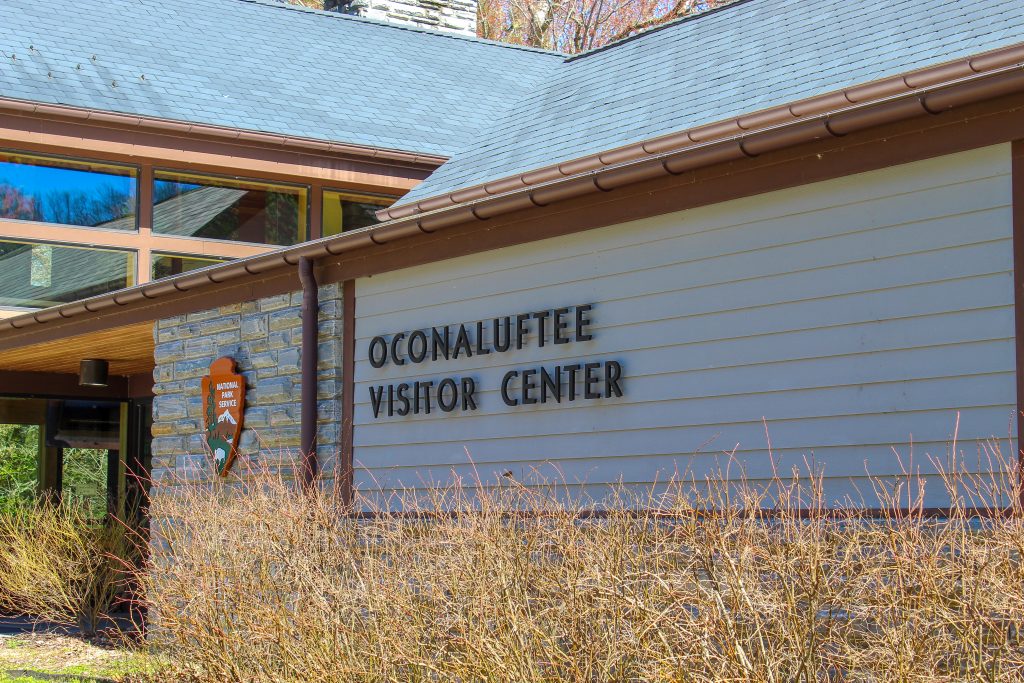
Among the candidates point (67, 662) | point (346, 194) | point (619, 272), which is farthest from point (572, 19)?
point (619, 272)

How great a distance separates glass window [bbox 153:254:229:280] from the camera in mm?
14672

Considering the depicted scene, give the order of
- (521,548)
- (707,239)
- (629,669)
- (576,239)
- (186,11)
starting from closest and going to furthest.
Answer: (629,669)
(521,548)
(707,239)
(576,239)
(186,11)

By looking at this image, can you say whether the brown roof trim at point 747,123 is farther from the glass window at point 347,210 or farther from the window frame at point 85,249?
the window frame at point 85,249

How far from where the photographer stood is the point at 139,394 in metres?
14.8

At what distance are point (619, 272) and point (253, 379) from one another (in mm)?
3693

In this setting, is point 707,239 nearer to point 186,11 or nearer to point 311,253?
point 311,253

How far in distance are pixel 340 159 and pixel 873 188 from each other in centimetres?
1017

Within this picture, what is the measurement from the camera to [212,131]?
48.2ft

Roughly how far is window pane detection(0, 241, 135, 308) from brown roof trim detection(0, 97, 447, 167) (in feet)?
4.70

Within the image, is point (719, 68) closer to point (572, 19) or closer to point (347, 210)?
point (347, 210)

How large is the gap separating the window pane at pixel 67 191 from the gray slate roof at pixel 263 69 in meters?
0.75

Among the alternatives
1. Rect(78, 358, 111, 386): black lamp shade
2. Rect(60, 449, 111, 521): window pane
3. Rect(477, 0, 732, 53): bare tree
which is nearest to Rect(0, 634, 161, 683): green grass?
Rect(78, 358, 111, 386): black lamp shade

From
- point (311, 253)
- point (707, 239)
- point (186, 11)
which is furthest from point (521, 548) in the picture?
A: point (186, 11)

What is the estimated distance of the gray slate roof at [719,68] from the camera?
9.55 m
